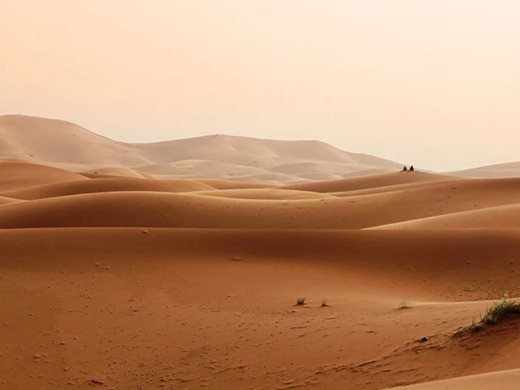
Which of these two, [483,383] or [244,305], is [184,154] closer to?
[244,305]

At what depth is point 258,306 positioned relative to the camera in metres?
9.41

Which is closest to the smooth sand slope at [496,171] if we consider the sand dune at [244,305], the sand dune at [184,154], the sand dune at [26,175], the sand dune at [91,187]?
the sand dune at [184,154]

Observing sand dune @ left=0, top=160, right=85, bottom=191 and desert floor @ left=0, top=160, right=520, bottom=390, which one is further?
sand dune @ left=0, top=160, right=85, bottom=191

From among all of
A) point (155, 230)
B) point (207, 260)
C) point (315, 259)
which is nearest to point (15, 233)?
point (155, 230)

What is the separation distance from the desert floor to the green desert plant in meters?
0.09

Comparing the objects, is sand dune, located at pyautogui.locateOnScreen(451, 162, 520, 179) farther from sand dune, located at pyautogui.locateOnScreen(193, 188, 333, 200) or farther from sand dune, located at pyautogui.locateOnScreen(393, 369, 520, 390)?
sand dune, located at pyautogui.locateOnScreen(393, 369, 520, 390)

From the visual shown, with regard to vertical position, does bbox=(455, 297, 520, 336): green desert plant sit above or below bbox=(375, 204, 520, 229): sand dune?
below

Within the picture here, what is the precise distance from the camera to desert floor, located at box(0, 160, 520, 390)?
6742 millimetres

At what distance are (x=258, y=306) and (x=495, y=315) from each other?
358cm

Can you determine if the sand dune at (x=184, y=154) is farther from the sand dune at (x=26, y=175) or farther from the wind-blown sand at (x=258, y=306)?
the wind-blown sand at (x=258, y=306)

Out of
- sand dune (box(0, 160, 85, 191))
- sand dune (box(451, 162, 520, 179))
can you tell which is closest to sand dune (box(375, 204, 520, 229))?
sand dune (box(0, 160, 85, 191))

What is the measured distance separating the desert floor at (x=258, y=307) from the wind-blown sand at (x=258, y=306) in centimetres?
2

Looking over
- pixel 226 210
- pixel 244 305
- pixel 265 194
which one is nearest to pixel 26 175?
pixel 265 194

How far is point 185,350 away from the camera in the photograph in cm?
811
